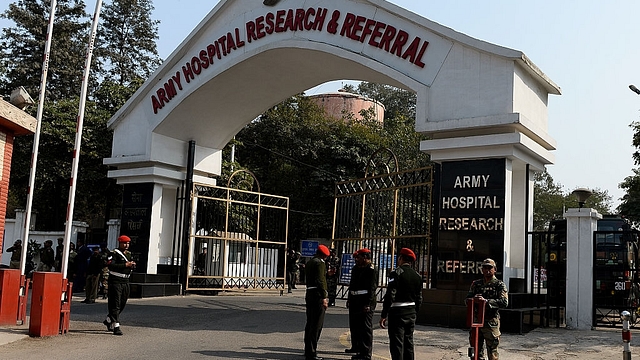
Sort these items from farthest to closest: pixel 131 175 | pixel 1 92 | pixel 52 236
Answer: pixel 1 92, pixel 52 236, pixel 131 175

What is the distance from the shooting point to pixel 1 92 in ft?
100

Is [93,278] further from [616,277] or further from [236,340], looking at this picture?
[616,277]

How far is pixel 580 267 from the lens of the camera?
484 inches

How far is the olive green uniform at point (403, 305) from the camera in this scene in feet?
27.3

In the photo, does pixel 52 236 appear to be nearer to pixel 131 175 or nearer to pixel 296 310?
pixel 131 175

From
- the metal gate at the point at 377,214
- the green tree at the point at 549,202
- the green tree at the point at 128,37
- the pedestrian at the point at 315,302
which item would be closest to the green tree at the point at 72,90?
the green tree at the point at 128,37

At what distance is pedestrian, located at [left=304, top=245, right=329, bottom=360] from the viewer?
29.3 feet

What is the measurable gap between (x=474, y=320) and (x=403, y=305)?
0.91 m

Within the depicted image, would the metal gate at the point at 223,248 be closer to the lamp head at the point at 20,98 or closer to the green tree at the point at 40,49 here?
the lamp head at the point at 20,98

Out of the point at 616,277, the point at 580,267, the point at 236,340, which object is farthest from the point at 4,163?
the point at 616,277

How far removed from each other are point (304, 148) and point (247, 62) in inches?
765

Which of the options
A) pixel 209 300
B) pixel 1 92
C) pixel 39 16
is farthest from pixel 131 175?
pixel 39 16

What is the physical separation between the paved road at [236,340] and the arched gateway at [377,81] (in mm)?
1743

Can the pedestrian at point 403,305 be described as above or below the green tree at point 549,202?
below
